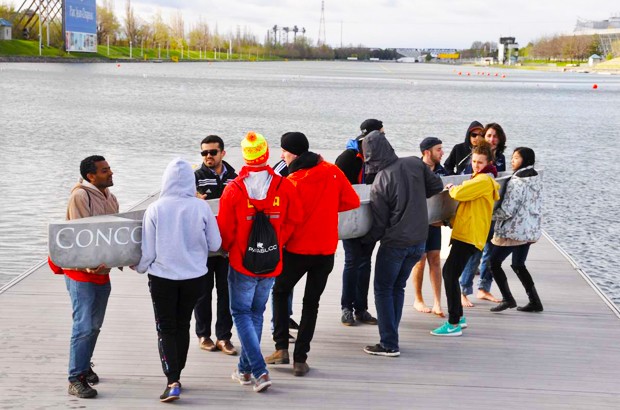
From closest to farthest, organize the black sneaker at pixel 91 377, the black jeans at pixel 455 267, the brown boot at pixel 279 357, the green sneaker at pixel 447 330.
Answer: the black sneaker at pixel 91 377 < the brown boot at pixel 279 357 < the black jeans at pixel 455 267 < the green sneaker at pixel 447 330

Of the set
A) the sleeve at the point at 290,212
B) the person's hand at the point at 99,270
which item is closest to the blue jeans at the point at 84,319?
the person's hand at the point at 99,270

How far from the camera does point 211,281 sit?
259 inches

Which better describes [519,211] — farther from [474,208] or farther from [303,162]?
[303,162]

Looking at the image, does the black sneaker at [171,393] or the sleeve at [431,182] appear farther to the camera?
the sleeve at [431,182]

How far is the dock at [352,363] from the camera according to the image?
5.61m

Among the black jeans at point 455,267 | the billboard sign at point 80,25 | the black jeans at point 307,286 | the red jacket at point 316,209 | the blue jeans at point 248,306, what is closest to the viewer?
the blue jeans at point 248,306

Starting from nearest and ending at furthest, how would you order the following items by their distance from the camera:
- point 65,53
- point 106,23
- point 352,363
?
point 352,363 < point 65,53 < point 106,23

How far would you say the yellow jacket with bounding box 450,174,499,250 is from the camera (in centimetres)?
676

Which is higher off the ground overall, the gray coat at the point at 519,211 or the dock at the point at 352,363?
the gray coat at the point at 519,211

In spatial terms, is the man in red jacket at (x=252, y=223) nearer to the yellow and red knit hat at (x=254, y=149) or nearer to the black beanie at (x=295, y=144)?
the yellow and red knit hat at (x=254, y=149)

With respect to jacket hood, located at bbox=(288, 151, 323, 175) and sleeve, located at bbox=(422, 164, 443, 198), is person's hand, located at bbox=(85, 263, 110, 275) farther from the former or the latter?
sleeve, located at bbox=(422, 164, 443, 198)

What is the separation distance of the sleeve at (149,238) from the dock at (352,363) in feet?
3.11

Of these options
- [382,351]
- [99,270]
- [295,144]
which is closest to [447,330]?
[382,351]

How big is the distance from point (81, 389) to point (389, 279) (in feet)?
7.80
